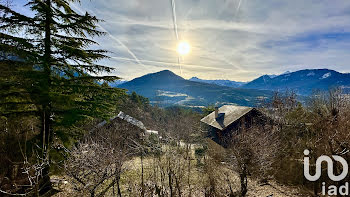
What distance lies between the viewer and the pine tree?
896 centimetres

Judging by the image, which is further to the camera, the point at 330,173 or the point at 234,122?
the point at 234,122

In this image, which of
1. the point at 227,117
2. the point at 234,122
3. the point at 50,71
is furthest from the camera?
the point at 227,117

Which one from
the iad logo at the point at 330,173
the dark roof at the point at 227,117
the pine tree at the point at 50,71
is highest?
the pine tree at the point at 50,71

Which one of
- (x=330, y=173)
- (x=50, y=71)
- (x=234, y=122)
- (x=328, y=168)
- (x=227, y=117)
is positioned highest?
(x=50, y=71)

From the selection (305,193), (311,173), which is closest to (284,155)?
(311,173)

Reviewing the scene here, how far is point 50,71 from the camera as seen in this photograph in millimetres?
10148

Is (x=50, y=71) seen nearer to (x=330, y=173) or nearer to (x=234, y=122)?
(x=330, y=173)

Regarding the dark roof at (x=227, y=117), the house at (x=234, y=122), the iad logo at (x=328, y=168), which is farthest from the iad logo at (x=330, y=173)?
the dark roof at (x=227, y=117)

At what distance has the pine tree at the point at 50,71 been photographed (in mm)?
8961

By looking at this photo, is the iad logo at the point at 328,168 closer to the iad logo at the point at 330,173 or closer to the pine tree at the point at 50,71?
the iad logo at the point at 330,173

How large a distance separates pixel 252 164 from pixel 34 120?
41.1ft

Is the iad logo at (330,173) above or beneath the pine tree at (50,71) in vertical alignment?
beneath

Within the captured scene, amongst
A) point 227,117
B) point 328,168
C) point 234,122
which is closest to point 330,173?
point 328,168

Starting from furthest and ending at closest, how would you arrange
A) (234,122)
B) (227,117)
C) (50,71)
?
1. (227,117)
2. (234,122)
3. (50,71)
